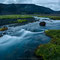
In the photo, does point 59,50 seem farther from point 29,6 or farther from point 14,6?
point 29,6

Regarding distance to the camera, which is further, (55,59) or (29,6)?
(29,6)

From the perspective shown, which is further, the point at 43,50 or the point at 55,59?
the point at 43,50

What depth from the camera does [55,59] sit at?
40.8ft

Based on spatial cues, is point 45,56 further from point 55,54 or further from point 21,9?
point 21,9

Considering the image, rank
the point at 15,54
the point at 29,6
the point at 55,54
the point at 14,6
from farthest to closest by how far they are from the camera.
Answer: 1. the point at 29,6
2. the point at 14,6
3. the point at 15,54
4. the point at 55,54

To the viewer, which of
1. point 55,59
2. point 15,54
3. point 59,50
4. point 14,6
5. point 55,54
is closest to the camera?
point 55,59

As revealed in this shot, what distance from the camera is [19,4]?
182m

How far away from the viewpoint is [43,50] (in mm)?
15000

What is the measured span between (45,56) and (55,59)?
4.29ft

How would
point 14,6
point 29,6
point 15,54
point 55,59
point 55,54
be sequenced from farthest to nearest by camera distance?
point 29,6, point 14,6, point 15,54, point 55,54, point 55,59

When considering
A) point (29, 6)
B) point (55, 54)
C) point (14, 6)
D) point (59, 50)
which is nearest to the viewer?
point (55, 54)

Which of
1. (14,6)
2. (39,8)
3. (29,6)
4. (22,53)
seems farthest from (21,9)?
(22,53)

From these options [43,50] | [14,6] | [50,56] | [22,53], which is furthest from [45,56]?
[14,6]

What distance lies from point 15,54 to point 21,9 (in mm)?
162576
